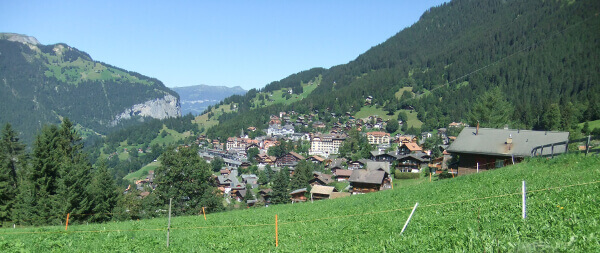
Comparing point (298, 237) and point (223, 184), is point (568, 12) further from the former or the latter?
point (298, 237)

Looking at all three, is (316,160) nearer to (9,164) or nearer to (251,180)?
(251,180)

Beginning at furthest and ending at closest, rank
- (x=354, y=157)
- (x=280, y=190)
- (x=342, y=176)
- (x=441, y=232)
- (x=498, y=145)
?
(x=354, y=157) → (x=342, y=176) → (x=280, y=190) → (x=498, y=145) → (x=441, y=232)

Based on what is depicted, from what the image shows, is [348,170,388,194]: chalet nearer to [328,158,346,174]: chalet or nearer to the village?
the village

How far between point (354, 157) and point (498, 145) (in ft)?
268

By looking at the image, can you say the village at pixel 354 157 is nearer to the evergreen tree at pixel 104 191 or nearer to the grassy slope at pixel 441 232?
the evergreen tree at pixel 104 191

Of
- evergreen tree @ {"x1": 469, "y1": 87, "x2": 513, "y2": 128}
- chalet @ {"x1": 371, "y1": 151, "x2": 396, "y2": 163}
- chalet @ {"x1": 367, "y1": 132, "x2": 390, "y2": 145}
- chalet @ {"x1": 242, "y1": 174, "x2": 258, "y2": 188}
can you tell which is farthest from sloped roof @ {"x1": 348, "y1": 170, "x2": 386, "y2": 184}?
chalet @ {"x1": 367, "y1": 132, "x2": 390, "y2": 145}

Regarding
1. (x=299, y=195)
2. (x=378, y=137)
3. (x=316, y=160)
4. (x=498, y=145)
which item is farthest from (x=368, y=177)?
(x=378, y=137)

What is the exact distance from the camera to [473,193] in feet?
50.2

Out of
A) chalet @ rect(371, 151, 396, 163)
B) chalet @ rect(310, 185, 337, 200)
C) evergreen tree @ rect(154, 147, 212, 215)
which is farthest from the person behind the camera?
chalet @ rect(371, 151, 396, 163)

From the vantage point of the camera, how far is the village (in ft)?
116

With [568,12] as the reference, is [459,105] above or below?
below

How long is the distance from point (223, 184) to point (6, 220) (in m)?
73.9

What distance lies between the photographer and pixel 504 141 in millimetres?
35156

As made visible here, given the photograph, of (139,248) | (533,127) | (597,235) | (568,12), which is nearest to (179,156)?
(139,248)
